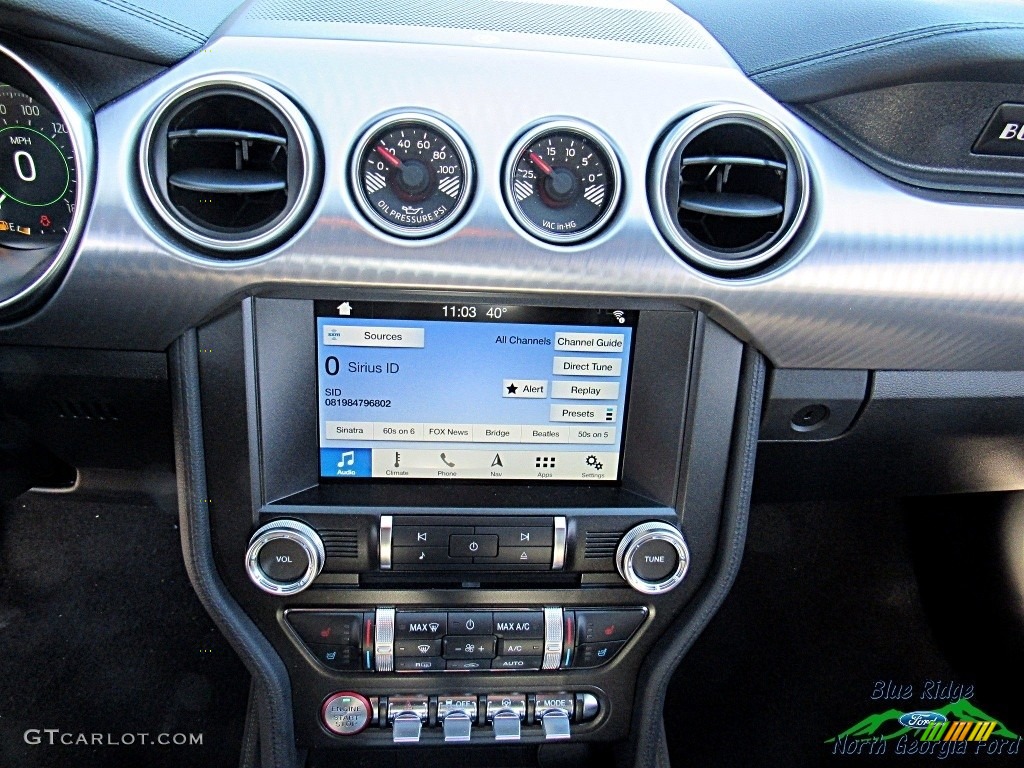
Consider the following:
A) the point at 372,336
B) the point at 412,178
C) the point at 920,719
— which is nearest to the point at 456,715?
the point at 372,336

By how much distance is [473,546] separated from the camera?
3.58 ft

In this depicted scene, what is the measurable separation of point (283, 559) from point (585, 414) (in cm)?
45

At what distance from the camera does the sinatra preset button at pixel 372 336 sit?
1021 millimetres

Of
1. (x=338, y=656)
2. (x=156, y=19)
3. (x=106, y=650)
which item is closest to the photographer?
(x=156, y=19)

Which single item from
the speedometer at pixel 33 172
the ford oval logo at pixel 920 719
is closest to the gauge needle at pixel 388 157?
the speedometer at pixel 33 172

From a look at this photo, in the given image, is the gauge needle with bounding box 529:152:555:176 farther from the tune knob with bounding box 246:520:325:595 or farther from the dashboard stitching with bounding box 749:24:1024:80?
the tune knob with bounding box 246:520:325:595

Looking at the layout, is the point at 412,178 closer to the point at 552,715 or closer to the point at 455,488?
the point at 455,488

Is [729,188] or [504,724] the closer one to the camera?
[729,188]

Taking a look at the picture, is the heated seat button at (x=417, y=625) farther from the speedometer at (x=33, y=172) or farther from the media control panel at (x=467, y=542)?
the speedometer at (x=33, y=172)

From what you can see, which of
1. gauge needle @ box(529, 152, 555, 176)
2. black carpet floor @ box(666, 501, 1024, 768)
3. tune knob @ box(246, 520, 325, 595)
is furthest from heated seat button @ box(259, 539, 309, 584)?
black carpet floor @ box(666, 501, 1024, 768)

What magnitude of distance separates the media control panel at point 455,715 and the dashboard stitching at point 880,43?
0.94 meters

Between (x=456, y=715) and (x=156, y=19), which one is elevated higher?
(x=156, y=19)

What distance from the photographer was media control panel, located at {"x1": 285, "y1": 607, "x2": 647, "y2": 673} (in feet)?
3.69

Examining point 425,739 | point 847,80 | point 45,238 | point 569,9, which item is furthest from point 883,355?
point 45,238
